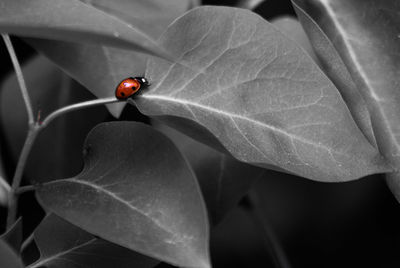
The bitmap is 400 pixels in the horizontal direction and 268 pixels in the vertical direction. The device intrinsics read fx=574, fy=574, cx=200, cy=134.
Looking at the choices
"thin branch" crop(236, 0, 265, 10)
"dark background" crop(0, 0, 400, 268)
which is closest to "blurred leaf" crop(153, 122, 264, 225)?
"thin branch" crop(236, 0, 265, 10)

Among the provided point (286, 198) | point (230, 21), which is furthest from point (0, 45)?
point (286, 198)

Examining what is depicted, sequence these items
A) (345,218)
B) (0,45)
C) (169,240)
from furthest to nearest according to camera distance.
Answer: (345,218) → (0,45) → (169,240)

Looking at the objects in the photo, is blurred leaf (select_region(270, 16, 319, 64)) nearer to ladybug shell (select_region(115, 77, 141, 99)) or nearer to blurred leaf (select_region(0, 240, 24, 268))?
ladybug shell (select_region(115, 77, 141, 99))

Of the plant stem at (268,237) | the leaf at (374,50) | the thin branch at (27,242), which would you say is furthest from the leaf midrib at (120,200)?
the plant stem at (268,237)

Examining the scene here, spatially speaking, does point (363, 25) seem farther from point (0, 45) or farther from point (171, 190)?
point (0, 45)

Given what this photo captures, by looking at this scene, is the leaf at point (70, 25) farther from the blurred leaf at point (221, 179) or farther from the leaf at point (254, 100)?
Answer: the blurred leaf at point (221, 179)
